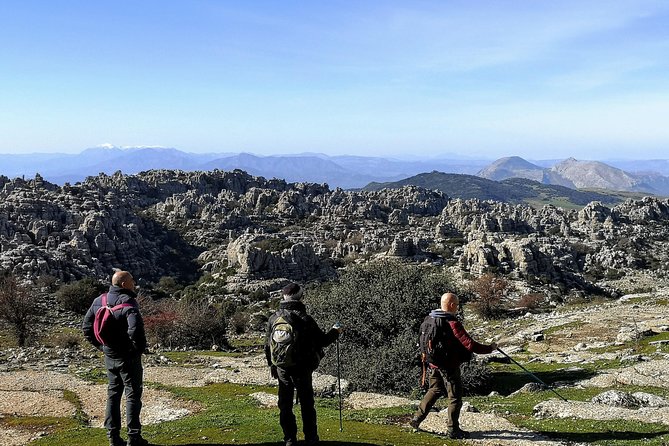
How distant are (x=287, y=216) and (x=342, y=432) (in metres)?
167

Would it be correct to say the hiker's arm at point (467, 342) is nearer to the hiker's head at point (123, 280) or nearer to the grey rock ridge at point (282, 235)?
the hiker's head at point (123, 280)

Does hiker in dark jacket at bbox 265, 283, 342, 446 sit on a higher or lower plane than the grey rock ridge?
higher

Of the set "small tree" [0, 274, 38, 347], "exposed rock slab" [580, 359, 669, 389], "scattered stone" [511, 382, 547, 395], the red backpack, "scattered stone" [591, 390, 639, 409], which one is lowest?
"small tree" [0, 274, 38, 347]

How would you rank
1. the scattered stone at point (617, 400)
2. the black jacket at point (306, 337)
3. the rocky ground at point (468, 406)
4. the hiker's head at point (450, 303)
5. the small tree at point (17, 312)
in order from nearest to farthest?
the black jacket at point (306, 337), the hiker's head at point (450, 303), the rocky ground at point (468, 406), the scattered stone at point (617, 400), the small tree at point (17, 312)

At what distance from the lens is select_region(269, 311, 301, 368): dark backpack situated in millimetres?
10289

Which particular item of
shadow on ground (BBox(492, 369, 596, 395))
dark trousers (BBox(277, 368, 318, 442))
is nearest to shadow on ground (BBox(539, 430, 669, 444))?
dark trousers (BBox(277, 368, 318, 442))

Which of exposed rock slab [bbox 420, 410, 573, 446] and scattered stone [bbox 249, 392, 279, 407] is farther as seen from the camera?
scattered stone [bbox 249, 392, 279, 407]

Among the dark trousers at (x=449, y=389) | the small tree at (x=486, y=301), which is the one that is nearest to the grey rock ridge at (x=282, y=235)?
the small tree at (x=486, y=301)

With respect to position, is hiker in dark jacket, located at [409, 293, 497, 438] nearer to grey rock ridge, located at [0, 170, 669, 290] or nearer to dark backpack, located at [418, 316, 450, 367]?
dark backpack, located at [418, 316, 450, 367]

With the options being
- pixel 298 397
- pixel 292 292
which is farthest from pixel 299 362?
pixel 292 292

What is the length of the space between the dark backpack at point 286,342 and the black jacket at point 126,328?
8.72ft

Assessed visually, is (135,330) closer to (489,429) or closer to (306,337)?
(306,337)

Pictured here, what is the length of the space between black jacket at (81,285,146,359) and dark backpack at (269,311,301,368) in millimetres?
2659

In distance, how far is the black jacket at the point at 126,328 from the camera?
1054 cm
